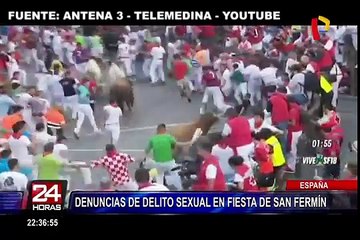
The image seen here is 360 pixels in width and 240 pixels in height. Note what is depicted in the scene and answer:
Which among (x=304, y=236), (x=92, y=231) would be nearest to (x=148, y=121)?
(x=92, y=231)

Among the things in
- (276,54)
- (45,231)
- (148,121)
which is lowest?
(45,231)

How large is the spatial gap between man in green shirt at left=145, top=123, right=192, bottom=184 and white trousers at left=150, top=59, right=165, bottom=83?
32cm

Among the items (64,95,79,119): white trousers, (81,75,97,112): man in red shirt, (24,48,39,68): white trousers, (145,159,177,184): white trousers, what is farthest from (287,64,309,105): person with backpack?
(24,48,39,68): white trousers

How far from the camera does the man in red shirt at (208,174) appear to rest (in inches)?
301

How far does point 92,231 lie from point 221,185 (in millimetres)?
965

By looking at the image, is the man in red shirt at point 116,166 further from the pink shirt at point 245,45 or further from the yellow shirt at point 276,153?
the pink shirt at point 245,45

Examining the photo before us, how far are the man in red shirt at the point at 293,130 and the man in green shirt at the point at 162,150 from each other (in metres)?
0.76

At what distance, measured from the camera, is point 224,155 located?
7.66 m

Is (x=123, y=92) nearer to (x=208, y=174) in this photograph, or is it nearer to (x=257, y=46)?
(x=208, y=174)

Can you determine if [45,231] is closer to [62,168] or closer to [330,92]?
[62,168]

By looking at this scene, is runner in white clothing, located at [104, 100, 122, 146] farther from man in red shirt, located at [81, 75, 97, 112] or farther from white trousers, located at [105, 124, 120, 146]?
man in red shirt, located at [81, 75, 97, 112]

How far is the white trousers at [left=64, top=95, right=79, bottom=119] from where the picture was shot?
758cm

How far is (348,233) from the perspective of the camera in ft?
25.4

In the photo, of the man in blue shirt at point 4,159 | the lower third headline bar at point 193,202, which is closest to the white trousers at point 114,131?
the lower third headline bar at point 193,202
